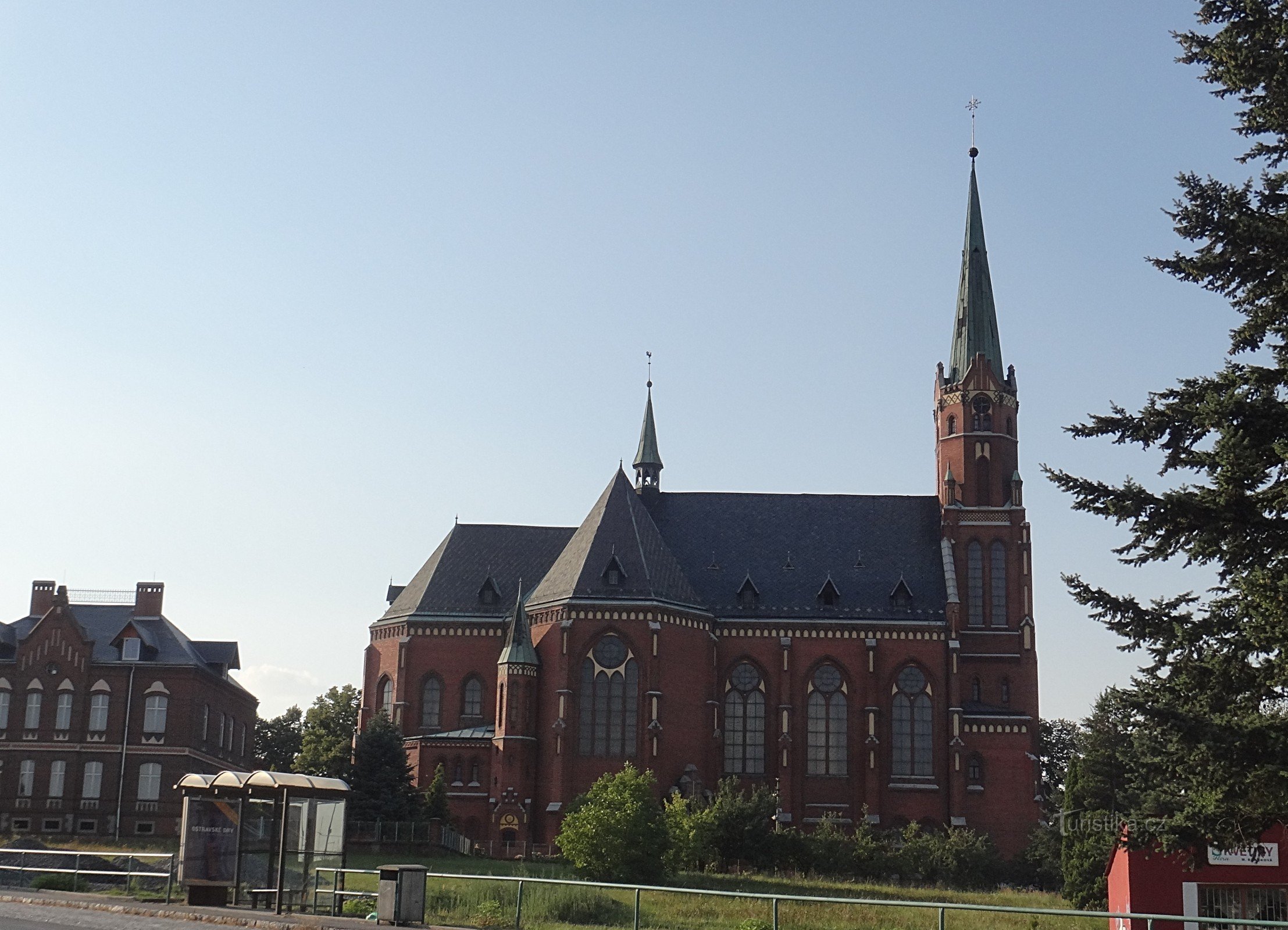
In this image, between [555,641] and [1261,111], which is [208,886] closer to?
[1261,111]

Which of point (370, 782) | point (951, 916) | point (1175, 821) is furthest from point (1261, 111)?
point (370, 782)

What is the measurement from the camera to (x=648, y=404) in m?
87.1

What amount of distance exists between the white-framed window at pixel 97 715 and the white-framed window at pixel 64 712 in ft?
2.88

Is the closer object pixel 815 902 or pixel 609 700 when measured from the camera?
pixel 815 902

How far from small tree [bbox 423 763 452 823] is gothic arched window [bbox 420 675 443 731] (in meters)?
7.30

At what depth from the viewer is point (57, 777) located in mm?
69250

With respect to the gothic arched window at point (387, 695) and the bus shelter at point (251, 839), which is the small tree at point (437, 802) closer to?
the gothic arched window at point (387, 695)

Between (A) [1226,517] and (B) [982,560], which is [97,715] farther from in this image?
(A) [1226,517]

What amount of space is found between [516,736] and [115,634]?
2055cm

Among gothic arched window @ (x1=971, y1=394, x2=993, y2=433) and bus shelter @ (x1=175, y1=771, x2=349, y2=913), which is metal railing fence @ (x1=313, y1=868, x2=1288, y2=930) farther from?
gothic arched window @ (x1=971, y1=394, x2=993, y2=433)

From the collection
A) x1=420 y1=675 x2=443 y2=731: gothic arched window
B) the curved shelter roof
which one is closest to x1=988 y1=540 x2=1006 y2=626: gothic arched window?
x1=420 y1=675 x2=443 y2=731: gothic arched window

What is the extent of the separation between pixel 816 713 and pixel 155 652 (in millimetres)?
32435

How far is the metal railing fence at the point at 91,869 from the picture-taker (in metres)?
32.5

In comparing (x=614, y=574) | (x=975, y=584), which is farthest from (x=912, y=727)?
(x=614, y=574)
